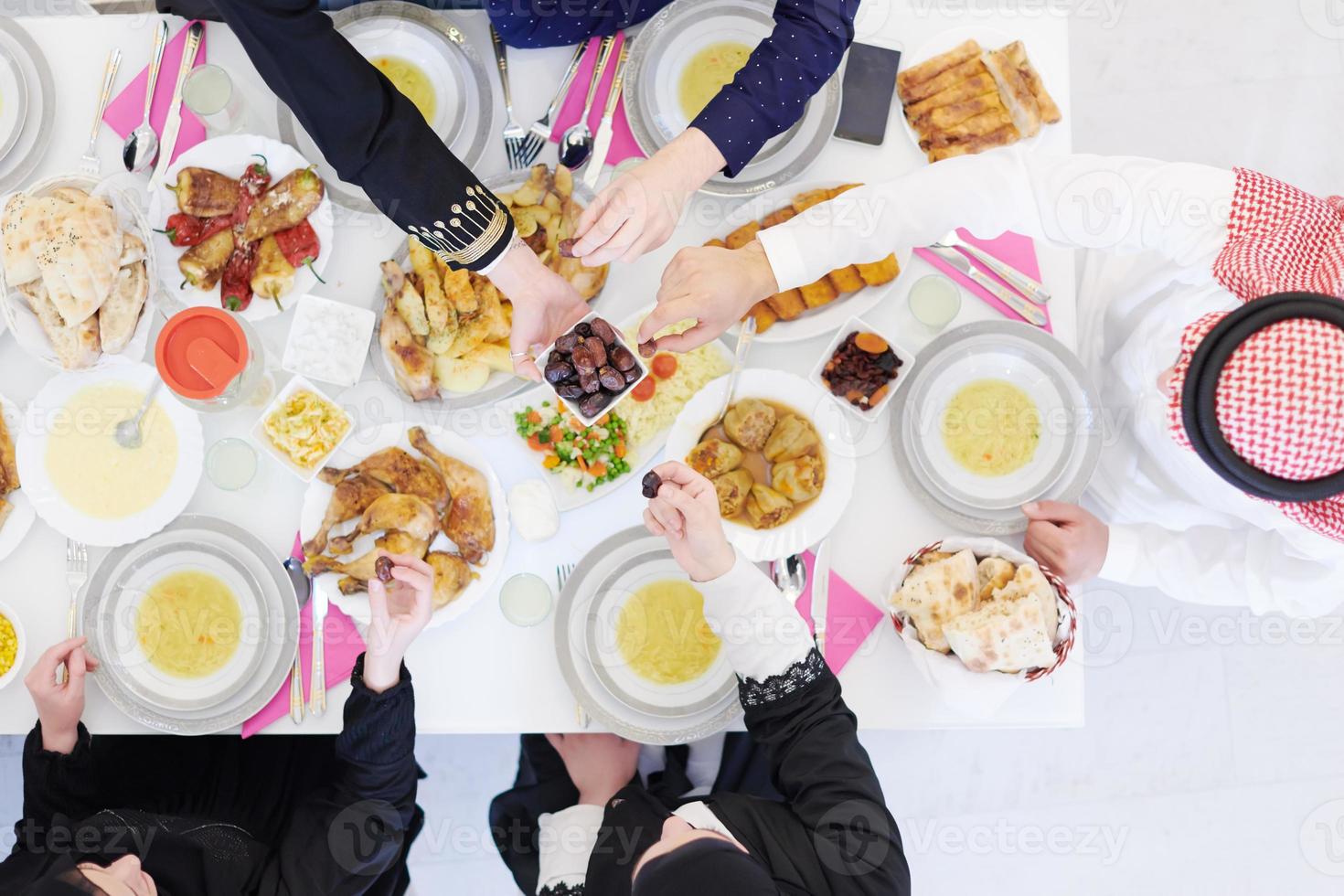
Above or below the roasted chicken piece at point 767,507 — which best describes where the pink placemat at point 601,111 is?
above

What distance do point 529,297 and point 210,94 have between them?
0.76 meters

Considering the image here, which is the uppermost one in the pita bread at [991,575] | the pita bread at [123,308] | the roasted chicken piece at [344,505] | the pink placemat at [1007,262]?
the pita bread at [123,308]

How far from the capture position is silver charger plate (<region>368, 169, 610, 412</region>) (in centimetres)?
172

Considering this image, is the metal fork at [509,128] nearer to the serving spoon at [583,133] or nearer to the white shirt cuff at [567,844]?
the serving spoon at [583,133]

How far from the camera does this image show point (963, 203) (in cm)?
159

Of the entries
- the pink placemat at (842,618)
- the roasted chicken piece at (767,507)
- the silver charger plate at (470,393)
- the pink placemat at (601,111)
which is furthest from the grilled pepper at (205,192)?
the pink placemat at (842,618)

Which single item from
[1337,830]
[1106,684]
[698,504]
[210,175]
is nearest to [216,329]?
[210,175]

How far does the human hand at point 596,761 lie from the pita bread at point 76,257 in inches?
56.9

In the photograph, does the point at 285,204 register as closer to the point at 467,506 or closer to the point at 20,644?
the point at 467,506

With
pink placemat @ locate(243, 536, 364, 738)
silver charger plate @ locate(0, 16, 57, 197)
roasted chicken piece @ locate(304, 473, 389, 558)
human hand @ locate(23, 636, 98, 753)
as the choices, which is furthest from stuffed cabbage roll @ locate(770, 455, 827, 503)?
silver charger plate @ locate(0, 16, 57, 197)

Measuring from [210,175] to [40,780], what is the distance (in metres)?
1.25

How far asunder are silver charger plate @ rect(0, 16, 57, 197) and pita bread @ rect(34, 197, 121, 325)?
1.02 ft

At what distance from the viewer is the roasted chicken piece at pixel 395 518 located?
1.64 m

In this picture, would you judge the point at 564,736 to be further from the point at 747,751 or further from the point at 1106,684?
the point at 1106,684
